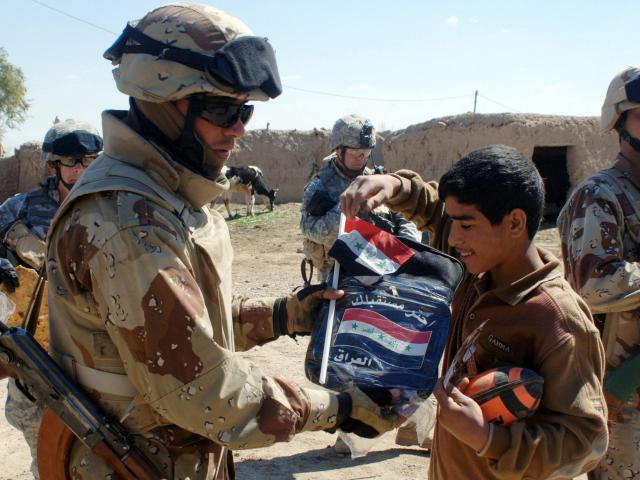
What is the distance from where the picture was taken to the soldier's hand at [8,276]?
3.67 m

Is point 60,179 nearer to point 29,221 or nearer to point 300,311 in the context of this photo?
point 29,221

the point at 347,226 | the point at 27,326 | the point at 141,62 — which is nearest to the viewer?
the point at 141,62

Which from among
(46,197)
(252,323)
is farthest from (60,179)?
(252,323)

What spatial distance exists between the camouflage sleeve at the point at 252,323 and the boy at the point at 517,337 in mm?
708

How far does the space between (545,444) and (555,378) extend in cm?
18

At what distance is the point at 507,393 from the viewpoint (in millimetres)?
1905

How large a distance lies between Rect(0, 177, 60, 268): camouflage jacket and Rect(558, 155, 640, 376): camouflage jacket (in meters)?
3.00

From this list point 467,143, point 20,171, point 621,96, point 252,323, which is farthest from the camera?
point 20,171

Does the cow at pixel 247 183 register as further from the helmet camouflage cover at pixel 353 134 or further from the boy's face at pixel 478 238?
the boy's face at pixel 478 238

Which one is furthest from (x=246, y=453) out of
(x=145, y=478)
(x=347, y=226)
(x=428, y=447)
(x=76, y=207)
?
(x=76, y=207)

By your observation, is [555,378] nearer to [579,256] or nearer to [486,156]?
[486,156]

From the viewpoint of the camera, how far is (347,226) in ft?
9.29

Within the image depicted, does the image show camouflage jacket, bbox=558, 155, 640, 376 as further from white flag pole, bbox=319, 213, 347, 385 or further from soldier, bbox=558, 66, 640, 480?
white flag pole, bbox=319, 213, 347, 385

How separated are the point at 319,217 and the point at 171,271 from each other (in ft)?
13.8
